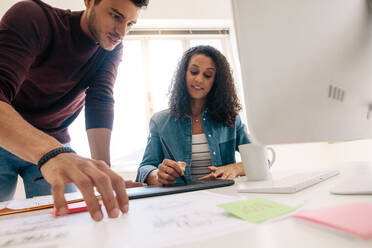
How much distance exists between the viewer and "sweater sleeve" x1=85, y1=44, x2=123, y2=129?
1052 mm

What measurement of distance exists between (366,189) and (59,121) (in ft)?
3.60

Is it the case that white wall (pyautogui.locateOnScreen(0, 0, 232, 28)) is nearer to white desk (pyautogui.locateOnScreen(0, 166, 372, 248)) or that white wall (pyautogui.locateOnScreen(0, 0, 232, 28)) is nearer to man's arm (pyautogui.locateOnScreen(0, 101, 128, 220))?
man's arm (pyautogui.locateOnScreen(0, 101, 128, 220))

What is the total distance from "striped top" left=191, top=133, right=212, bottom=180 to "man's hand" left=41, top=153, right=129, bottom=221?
30.8 inches

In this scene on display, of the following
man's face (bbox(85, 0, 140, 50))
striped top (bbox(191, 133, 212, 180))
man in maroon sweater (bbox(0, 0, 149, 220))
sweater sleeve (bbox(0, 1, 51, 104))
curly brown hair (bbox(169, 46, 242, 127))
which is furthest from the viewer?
curly brown hair (bbox(169, 46, 242, 127))

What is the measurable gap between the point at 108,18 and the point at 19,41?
0.35m

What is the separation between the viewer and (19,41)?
68 cm

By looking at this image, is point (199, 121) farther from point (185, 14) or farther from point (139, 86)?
point (185, 14)

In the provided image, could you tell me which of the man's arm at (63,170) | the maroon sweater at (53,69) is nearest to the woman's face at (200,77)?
the maroon sweater at (53,69)

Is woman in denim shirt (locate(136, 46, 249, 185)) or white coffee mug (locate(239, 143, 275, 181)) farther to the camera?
woman in denim shirt (locate(136, 46, 249, 185))

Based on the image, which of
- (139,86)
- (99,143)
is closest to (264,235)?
(99,143)

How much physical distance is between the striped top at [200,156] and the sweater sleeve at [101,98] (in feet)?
1.43

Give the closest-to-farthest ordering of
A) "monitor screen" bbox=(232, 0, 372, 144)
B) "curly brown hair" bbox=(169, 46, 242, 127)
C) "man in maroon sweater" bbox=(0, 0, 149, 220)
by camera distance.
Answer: "monitor screen" bbox=(232, 0, 372, 144), "man in maroon sweater" bbox=(0, 0, 149, 220), "curly brown hair" bbox=(169, 46, 242, 127)

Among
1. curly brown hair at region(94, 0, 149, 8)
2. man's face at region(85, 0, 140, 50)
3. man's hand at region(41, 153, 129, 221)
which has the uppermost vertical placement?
curly brown hair at region(94, 0, 149, 8)

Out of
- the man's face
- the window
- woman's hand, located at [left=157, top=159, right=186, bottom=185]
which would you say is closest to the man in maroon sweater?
the man's face
